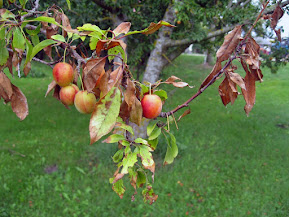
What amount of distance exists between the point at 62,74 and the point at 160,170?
12.6 feet

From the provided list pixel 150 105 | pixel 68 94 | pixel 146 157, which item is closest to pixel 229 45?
pixel 150 105

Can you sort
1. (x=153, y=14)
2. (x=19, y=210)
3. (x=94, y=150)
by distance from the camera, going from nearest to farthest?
(x=19, y=210)
(x=153, y=14)
(x=94, y=150)

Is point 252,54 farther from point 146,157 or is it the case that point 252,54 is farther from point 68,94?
point 68,94

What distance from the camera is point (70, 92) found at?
2.82 feet

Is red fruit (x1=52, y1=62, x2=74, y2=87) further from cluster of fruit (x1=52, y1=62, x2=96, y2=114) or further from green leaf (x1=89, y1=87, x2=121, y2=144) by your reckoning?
green leaf (x1=89, y1=87, x2=121, y2=144)

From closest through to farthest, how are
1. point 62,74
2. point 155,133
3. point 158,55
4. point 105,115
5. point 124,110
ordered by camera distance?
point 105,115, point 124,110, point 62,74, point 155,133, point 158,55

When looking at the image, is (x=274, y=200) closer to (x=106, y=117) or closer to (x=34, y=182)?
(x=34, y=182)

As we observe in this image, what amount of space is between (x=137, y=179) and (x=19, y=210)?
3180 millimetres

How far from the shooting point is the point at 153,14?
4.55 meters

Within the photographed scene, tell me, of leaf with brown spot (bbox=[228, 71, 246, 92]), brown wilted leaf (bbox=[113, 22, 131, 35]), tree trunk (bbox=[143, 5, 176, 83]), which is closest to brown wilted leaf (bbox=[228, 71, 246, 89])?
leaf with brown spot (bbox=[228, 71, 246, 92])

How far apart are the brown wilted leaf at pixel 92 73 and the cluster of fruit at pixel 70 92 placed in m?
A: 0.08

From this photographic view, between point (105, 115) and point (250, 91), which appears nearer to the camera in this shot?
point (105, 115)

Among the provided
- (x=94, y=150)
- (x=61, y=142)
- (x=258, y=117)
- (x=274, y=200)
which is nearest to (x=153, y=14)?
(x=94, y=150)

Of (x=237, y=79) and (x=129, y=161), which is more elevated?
(x=237, y=79)
